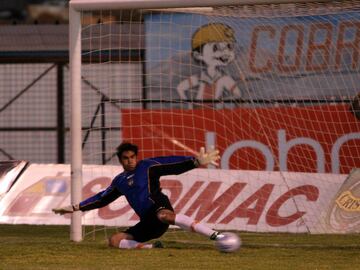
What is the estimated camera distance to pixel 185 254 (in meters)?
12.3

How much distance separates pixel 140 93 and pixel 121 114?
1502 mm

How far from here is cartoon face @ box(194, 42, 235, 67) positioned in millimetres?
19344

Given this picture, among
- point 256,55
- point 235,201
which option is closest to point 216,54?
point 256,55

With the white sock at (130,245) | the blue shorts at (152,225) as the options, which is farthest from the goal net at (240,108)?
the white sock at (130,245)

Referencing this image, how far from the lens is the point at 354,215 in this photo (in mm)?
15867

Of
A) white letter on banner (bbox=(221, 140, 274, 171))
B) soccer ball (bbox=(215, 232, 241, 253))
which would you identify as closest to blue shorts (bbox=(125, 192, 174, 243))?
soccer ball (bbox=(215, 232, 241, 253))

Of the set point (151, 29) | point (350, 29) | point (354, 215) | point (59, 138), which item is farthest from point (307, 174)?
point (59, 138)

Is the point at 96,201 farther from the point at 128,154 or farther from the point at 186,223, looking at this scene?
the point at 186,223

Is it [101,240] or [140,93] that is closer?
[101,240]

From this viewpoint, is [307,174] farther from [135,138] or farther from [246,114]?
[135,138]

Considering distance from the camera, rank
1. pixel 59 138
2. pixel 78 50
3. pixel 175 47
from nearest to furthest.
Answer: pixel 78 50, pixel 175 47, pixel 59 138

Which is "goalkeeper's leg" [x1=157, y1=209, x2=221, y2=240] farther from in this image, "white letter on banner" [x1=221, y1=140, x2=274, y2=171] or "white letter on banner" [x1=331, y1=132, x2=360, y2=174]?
"white letter on banner" [x1=331, y1=132, x2=360, y2=174]

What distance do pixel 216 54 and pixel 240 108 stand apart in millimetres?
2091

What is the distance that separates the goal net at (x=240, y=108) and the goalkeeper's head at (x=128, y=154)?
2.50 meters
